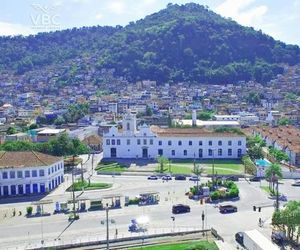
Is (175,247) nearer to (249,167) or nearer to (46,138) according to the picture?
(249,167)

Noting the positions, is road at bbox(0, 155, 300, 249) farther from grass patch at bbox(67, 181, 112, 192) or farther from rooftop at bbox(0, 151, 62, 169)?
rooftop at bbox(0, 151, 62, 169)

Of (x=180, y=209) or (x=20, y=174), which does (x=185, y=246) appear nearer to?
(x=180, y=209)

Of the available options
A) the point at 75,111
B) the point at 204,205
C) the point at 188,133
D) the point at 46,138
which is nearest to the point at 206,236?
the point at 204,205

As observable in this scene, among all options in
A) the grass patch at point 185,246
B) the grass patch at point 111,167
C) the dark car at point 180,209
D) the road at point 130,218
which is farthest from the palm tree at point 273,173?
the grass patch at point 111,167

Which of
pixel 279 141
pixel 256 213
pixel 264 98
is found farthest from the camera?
pixel 264 98

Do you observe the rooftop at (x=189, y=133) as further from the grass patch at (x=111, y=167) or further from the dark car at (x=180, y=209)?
the dark car at (x=180, y=209)

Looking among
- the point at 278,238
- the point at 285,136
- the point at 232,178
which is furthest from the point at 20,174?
the point at 285,136
